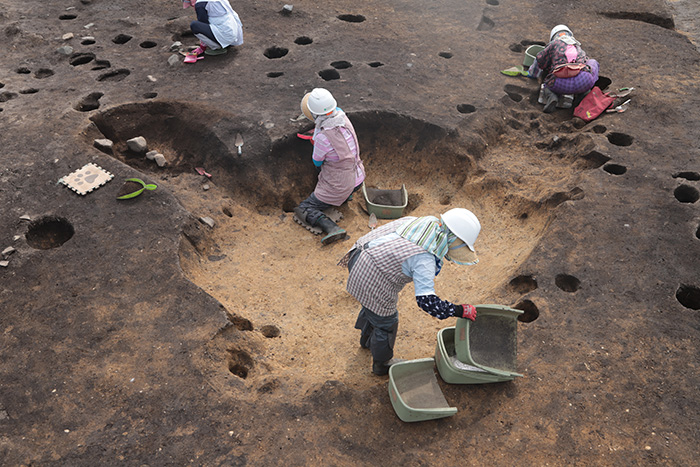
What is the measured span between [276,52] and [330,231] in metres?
4.10

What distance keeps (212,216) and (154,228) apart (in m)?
0.84

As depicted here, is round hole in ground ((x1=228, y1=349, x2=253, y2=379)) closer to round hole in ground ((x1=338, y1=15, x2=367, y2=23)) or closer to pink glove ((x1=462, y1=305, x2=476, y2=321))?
pink glove ((x1=462, y1=305, x2=476, y2=321))

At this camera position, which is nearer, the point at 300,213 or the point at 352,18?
the point at 300,213

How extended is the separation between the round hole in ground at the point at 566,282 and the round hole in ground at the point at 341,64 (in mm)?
5042

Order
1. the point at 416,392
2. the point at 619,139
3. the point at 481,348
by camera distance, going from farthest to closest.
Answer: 1. the point at 619,139
2. the point at 481,348
3. the point at 416,392

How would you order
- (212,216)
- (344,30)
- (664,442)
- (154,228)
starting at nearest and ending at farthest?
(664,442) → (154,228) → (212,216) → (344,30)

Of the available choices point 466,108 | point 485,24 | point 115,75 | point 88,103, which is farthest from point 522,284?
point 115,75

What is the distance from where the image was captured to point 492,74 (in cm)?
824

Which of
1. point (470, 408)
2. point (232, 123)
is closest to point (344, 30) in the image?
point (232, 123)

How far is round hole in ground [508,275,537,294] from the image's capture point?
493 centimetres

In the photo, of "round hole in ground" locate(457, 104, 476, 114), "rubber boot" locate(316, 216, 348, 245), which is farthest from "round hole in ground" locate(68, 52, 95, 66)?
"round hole in ground" locate(457, 104, 476, 114)

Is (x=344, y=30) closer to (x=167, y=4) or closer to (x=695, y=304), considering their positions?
(x=167, y=4)

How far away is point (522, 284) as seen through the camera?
498 cm

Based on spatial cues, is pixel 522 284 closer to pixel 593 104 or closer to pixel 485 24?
pixel 593 104
